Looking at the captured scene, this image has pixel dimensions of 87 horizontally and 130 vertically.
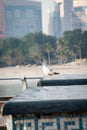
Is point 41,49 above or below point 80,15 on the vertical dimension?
below

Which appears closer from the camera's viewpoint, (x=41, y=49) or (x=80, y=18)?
(x=41, y=49)

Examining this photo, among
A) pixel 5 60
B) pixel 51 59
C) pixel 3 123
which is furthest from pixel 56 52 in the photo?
pixel 3 123

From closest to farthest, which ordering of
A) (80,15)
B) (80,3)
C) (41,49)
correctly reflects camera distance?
(41,49) → (80,15) → (80,3)

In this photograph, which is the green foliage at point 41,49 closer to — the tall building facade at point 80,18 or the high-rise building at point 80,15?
the tall building facade at point 80,18

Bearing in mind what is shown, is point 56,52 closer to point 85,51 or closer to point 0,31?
point 85,51

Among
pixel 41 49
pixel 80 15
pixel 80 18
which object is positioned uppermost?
pixel 80 15

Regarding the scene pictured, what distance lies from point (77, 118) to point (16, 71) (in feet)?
276

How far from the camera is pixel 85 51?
92.4 m

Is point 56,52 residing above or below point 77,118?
below

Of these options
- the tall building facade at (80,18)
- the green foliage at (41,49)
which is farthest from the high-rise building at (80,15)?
the green foliage at (41,49)

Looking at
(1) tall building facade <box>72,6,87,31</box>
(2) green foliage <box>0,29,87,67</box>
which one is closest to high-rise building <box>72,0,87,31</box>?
(1) tall building facade <box>72,6,87,31</box>

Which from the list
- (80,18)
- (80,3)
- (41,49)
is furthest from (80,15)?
(41,49)

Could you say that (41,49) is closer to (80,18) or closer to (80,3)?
(80,18)

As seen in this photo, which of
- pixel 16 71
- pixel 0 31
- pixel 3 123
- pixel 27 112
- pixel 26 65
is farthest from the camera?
pixel 0 31
